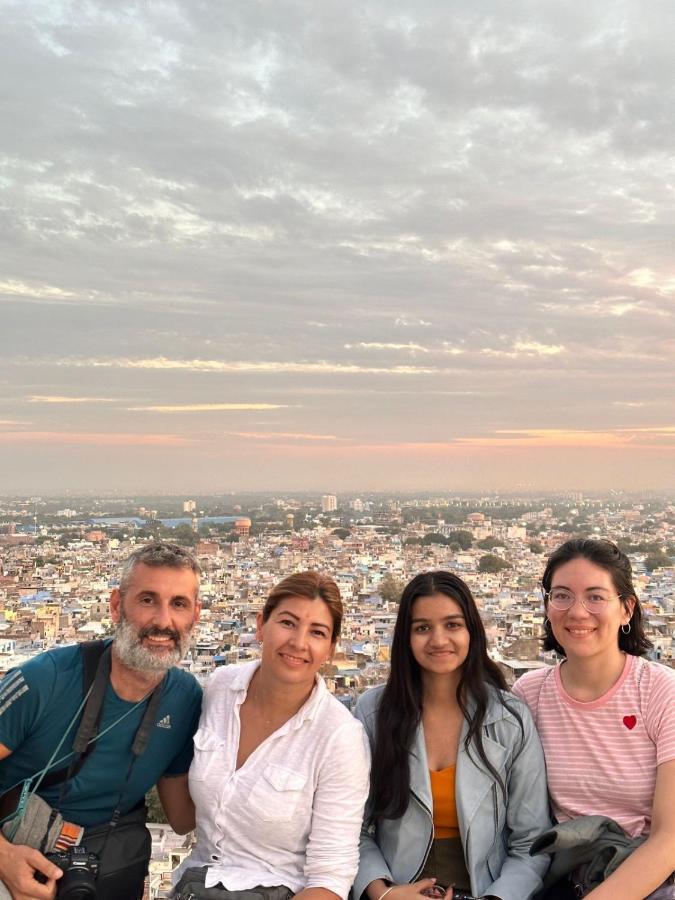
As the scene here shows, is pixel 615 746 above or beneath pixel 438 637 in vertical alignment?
beneath

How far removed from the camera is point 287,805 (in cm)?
244

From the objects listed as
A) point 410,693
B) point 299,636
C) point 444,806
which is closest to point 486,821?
point 444,806

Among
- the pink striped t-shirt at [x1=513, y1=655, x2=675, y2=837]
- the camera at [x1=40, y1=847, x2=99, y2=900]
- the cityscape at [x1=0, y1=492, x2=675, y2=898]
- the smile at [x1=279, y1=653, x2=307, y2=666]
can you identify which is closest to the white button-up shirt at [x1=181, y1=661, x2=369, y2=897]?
the smile at [x1=279, y1=653, x2=307, y2=666]

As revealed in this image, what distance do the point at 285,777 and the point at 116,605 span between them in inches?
29.8

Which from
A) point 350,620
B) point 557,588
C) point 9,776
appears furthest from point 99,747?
point 350,620

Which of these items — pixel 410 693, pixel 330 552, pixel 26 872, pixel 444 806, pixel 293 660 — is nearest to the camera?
pixel 26 872

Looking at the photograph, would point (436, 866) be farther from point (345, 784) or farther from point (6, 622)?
point (6, 622)

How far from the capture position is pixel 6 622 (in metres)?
21.3

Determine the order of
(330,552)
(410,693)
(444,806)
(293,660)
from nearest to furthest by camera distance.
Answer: (293,660)
(444,806)
(410,693)
(330,552)

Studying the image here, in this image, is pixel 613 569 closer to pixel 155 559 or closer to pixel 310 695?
pixel 310 695

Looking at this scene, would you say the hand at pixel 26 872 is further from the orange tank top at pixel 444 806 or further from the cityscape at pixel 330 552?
the cityscape at pixel 330 552

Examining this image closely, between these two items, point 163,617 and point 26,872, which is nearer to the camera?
point 26,872

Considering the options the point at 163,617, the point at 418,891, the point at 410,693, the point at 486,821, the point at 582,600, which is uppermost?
the point at 582,600

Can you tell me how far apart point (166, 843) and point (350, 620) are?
53.1ft
